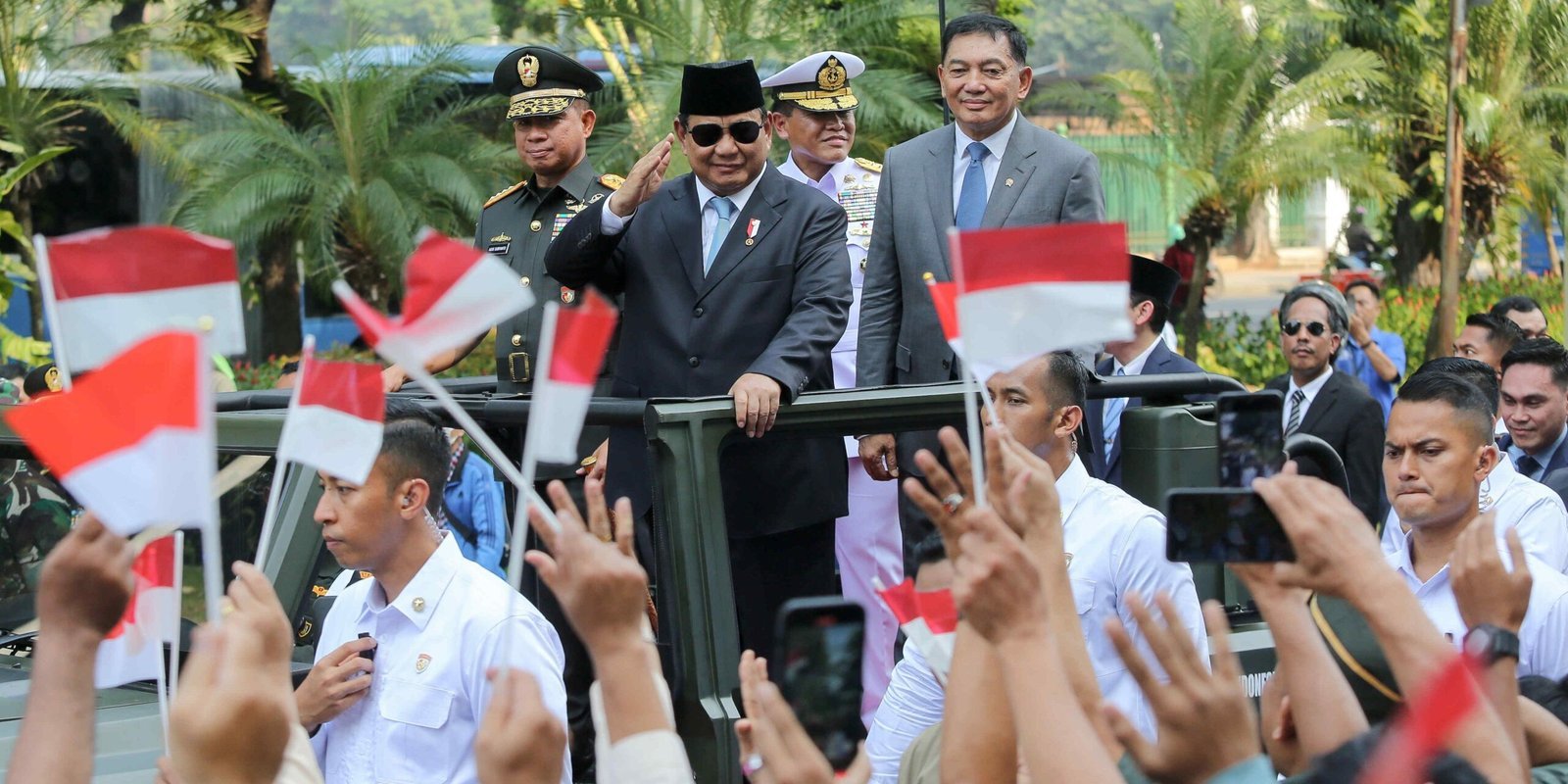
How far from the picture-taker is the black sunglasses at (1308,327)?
745 cm

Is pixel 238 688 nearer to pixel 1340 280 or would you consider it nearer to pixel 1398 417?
pixel 1398 417

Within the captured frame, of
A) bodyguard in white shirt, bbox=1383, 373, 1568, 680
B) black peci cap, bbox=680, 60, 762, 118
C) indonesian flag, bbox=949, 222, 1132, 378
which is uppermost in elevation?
black peci cap, bbox=680, 60, 762, 118

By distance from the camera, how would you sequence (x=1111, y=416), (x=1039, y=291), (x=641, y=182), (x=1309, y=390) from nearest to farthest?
(x=1039, y=291) → (x=641, y=182) → (x=1111, y=416) → (x=1309, y=390)

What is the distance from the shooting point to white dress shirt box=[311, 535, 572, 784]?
334 centimetres

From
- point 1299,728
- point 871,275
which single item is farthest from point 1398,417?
point 1299,728

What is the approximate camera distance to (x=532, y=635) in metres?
3.29

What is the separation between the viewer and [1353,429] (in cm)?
710

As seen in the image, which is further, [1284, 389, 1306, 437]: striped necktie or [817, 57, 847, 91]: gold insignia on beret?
[1284, 389, 1306, 437]: striped necktie

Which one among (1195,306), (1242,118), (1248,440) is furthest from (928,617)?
(1242,118)

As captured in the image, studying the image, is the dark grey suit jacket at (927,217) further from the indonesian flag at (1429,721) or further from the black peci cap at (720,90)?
the indonesian flag at (1429,721)

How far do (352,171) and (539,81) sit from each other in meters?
10.1

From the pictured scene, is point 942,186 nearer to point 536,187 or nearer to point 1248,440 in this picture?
point 536,187

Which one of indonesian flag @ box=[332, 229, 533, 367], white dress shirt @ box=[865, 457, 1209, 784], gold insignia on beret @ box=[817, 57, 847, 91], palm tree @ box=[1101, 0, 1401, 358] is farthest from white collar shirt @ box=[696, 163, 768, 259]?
palm tree @ box=[1101, 0, 1401, 358]

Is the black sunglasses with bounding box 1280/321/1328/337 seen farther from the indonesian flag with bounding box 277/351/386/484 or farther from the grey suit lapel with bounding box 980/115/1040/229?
the indonesian flag with bounding box 277/351/386/484
